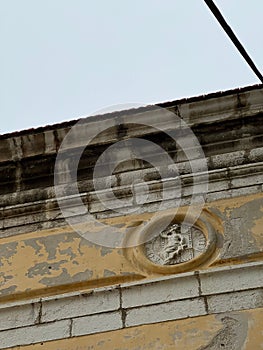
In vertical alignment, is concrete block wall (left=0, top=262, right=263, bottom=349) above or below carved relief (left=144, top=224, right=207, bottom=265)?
below

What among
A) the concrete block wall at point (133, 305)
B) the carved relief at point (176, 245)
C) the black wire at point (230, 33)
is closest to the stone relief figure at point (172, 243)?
the carved relief at point (176, 245)

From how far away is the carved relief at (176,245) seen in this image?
6.53m

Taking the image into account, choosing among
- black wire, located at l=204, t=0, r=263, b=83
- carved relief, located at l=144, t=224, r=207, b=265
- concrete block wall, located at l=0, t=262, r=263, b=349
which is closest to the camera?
black wire, located at l=204, t=0, r=263, b=83

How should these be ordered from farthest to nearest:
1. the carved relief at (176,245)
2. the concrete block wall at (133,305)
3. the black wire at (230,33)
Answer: the carved relief at (176,245), the concrete block wall at (133,305), the black wire at (230,33)

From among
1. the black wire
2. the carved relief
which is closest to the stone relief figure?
the carved relief

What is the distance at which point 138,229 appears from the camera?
6.78 metres

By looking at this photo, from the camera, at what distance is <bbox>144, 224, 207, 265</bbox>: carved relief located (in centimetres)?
653

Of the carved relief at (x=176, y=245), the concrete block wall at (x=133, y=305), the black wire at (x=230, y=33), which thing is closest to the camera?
the black wire at (x=230, y=33)

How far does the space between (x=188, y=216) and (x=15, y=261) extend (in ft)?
3.92

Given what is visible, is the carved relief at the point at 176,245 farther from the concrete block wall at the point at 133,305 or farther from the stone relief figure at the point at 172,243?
the concrete block wall at the point at 133,305

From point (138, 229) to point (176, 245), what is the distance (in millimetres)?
315

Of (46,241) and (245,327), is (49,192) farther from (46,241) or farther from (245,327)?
(245,327)

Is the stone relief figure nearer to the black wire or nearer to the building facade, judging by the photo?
the building facade

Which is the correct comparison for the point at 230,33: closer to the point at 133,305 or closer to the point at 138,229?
the point at 133,305
